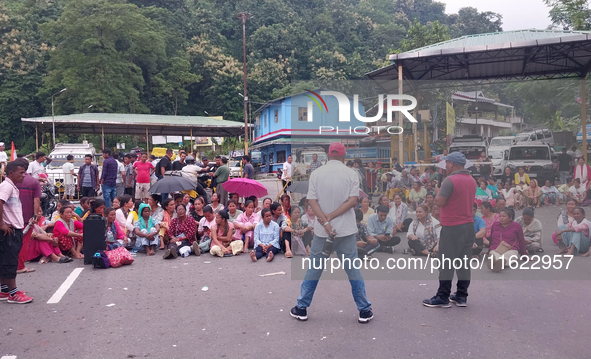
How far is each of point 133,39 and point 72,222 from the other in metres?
38.7

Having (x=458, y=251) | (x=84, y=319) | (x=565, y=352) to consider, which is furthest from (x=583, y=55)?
(x=84, y=319)

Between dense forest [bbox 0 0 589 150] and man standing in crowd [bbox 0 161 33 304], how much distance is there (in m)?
27.7

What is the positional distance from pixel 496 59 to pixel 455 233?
9.87 m

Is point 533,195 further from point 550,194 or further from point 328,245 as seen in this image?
point 328,245

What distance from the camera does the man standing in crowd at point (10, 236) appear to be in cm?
572

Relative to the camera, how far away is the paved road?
4207 millimetres

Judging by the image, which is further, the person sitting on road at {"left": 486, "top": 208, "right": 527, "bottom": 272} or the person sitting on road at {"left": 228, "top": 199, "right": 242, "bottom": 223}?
the person sitting on road at {"left": 228, "top": 199, "right": 242, "bottom": 223}

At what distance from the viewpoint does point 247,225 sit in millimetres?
9070

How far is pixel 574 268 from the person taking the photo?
709 cm

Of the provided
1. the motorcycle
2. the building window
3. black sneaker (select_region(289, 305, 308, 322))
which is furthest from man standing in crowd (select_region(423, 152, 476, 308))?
the motorcycle

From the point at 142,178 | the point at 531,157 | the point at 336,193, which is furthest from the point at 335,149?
the point at 531,157

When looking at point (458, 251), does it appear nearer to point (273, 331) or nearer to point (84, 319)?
point (273, 331)

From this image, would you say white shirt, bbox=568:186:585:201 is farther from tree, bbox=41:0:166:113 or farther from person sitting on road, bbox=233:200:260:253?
tree, bbox=41:0:166:113

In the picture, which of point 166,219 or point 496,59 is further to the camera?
point 496,59
